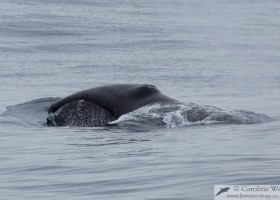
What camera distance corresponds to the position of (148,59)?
30.2 m

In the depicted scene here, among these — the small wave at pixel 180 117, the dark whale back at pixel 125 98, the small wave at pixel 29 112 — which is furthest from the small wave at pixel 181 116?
the small wave at pixel 29 112

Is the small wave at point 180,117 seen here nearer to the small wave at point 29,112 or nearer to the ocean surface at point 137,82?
the ocean surface at point 137,82

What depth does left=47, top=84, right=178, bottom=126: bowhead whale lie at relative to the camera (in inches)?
604

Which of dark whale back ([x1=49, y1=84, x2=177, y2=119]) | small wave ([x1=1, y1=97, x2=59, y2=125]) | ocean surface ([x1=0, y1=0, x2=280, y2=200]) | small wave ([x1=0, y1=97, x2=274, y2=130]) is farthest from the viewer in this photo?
small wave ([x1=1, y1=97, x2=59, y2=125])

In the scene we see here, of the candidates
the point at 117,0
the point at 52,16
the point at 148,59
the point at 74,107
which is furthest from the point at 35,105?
the point at 117,0

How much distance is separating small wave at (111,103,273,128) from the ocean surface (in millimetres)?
51

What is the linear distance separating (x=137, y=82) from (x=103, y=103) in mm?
9013

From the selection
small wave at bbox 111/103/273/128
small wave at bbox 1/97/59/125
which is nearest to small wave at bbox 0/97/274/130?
small wave at bbox 111/103/273/128

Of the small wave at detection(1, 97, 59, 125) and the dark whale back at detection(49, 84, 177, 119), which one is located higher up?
the dark whale back at detection(49, 84, 177, 119)

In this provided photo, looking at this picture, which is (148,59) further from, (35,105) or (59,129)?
(59,129)

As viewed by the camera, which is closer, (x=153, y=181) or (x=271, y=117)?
(x=153, y=181)

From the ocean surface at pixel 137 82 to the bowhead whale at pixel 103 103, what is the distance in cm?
40

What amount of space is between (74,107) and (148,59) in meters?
14.6

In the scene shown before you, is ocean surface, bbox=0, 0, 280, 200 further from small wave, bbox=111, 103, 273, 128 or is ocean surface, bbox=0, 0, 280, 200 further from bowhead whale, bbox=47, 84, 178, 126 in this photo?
bowhead whale, bbox=47, 84, 178, 126
